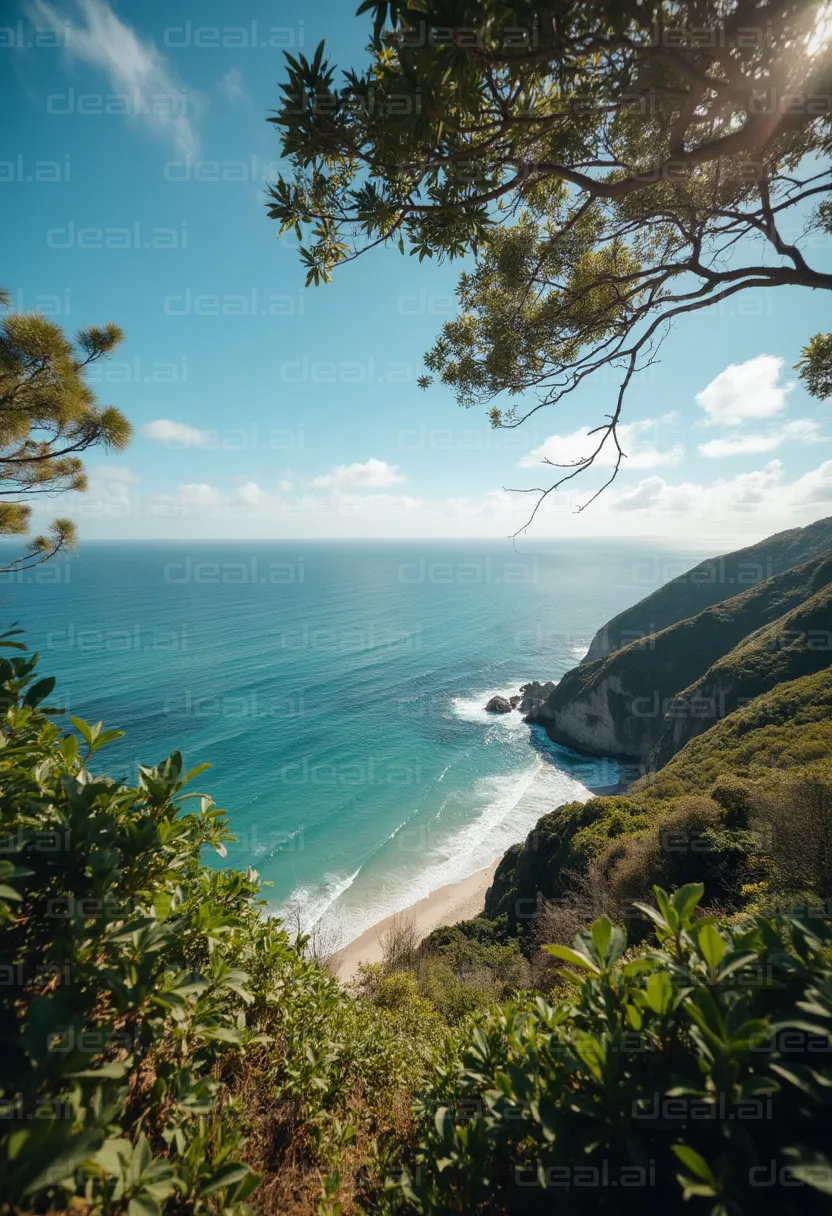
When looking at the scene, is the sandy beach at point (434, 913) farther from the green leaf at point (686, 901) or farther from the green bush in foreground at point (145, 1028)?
the green leaf at point (686, 901)

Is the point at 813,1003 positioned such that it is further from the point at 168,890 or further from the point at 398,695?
the point at 398,695

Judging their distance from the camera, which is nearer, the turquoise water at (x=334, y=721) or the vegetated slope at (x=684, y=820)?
the vegetated slope at (x=684, y=820)

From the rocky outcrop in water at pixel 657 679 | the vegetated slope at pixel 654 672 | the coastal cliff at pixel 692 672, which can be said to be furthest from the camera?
the vegetated slope at pixel 654 672

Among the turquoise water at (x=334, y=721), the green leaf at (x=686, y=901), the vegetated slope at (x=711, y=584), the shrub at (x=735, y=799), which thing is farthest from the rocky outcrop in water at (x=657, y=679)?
the green leaf at (x=686, y=901)

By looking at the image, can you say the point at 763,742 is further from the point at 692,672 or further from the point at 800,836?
the point at 692,672

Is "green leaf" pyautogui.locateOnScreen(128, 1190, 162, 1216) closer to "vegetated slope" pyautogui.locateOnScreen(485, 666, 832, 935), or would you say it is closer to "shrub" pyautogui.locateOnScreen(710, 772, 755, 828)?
"vegetated slope" pyautogui.locateOnScreen(485, 666, 832, 935)

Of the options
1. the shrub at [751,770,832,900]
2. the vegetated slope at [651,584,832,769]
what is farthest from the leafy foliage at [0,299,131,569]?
the vegetated slope at [651,584,832,769]

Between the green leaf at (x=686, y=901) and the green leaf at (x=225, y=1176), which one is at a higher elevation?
the green leaf at (x=686, y=901)
